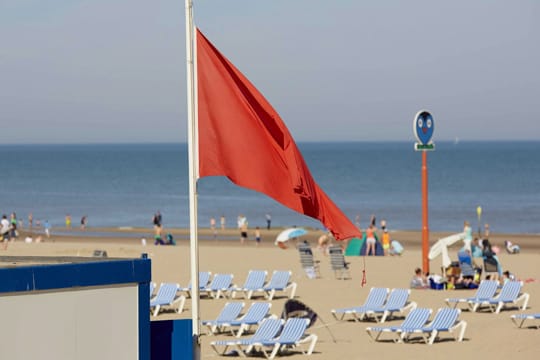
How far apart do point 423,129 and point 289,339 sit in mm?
11448

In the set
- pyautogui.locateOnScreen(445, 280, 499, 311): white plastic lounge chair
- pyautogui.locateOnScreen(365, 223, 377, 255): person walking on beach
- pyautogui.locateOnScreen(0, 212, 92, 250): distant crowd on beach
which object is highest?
pyautogui.locateOnScreen(445, 280, 499, 311): white plastic lounge chair

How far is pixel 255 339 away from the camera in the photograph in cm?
1672

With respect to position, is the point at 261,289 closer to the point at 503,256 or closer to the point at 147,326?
the point at 503,256

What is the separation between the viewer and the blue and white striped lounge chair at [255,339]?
652 inches

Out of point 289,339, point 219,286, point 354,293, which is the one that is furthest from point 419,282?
point 289,339

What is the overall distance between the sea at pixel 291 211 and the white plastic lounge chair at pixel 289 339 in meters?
42.8

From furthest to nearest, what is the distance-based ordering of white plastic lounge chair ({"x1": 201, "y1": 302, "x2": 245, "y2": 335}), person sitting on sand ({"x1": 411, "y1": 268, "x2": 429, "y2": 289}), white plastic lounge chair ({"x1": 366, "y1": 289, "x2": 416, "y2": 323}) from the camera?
person sitting on sand ({"x1": 411, "y1": 268, "x2": 429, "y2": 289})
white plastic lounge chair ({"x1": 366, "y1": 289, "x2": 416, "y2": 323})
white plastic lounge chair ({"x1": 201, "y1": 302, "x2": 245, "y2": 335})

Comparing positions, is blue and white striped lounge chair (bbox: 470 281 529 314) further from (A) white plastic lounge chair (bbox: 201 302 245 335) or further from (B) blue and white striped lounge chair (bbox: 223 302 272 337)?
(A) white plastic lounge chair (bbox: 201 302 245 335)

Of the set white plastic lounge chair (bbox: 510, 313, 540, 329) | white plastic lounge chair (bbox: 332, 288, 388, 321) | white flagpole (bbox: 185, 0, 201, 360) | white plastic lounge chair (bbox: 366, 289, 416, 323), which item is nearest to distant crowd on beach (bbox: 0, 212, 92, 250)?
white plastic lounge chair (bbox: 332, 288, 388, 321)

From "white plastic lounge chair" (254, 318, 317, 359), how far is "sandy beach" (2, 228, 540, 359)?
0.25 metres

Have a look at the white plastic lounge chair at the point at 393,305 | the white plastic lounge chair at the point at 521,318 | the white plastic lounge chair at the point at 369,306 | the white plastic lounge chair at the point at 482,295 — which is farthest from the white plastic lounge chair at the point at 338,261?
the white plastic lounge chair at the point at 521,318

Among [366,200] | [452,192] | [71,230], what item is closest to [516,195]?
[452,192]

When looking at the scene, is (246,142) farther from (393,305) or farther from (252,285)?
(252,285)

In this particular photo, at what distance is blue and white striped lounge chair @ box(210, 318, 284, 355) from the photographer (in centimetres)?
1656
